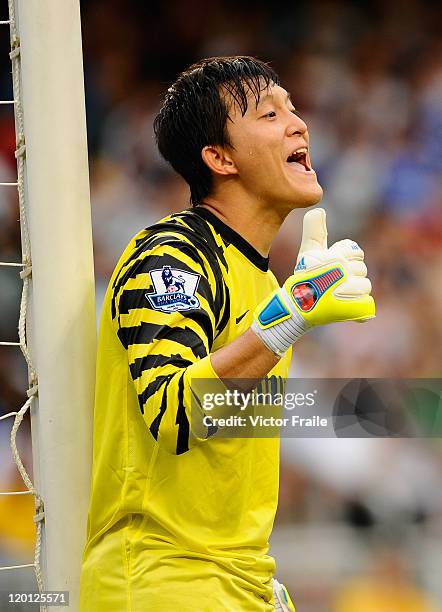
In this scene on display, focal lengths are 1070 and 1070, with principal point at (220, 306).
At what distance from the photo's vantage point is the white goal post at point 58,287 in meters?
1.41

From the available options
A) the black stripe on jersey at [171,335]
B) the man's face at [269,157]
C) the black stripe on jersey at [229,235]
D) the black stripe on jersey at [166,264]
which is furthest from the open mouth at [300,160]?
the black stripe on jersey at [171,335]

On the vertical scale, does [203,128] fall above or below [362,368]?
above

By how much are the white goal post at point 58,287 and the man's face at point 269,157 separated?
224 mm

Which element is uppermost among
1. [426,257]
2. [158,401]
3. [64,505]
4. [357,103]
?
[357,103]

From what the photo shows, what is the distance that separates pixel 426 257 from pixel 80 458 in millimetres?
1904

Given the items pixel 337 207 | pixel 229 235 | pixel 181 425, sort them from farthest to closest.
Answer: pixel 337 207, pixel 229 235, pixel 181 425

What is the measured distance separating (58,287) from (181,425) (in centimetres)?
37

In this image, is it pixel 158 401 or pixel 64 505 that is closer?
pixel 158 401

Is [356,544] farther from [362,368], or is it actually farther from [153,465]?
[153,465]

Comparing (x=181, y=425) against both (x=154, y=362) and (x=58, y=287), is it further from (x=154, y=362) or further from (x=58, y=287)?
(x=58, y=287)

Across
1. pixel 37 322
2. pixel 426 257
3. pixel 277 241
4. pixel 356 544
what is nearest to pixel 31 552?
pixel 356 544

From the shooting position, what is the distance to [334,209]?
3111 millimetres

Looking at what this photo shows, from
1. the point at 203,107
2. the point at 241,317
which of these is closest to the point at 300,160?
the point at 203,107

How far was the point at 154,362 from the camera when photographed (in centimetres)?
114
